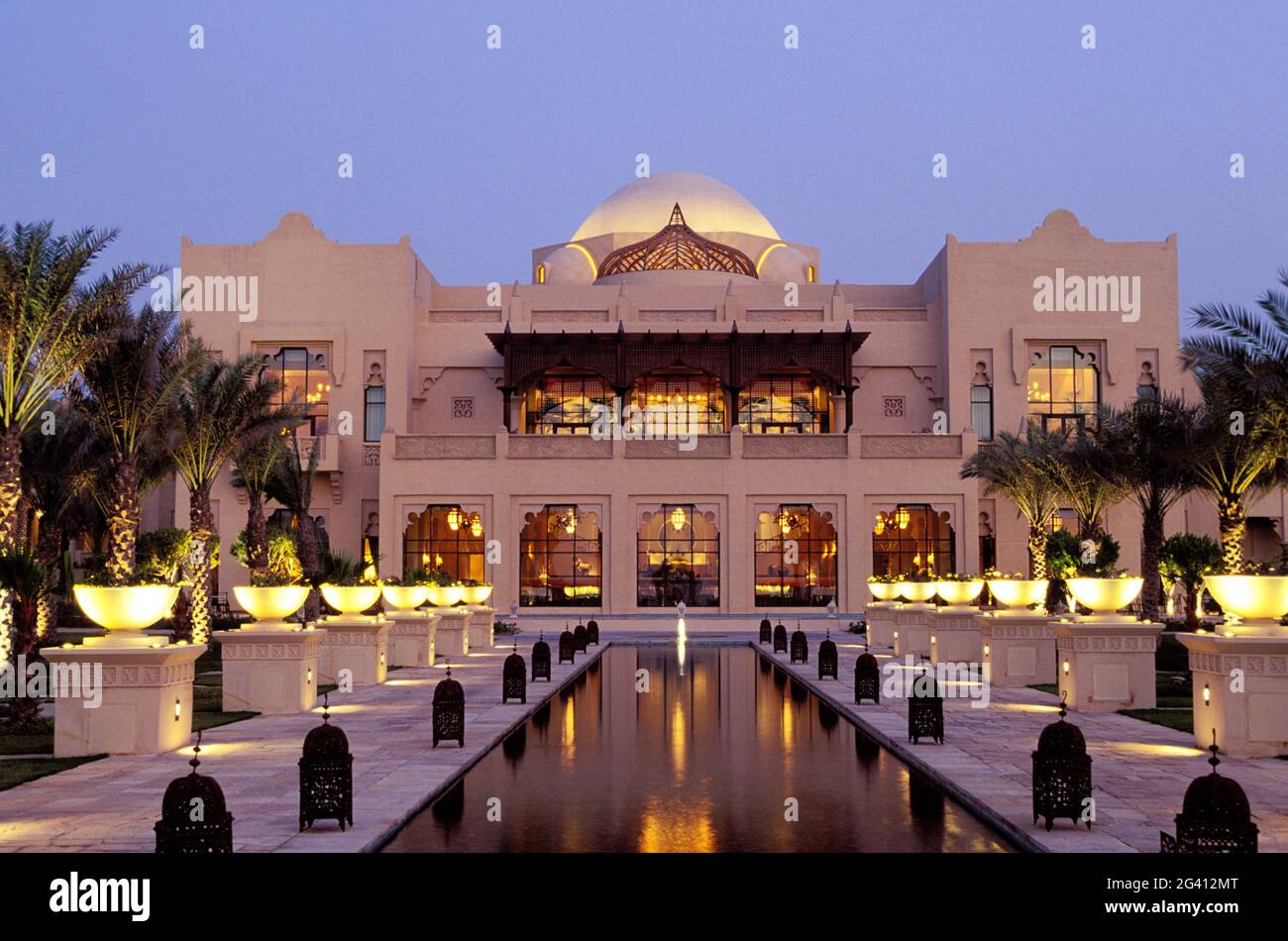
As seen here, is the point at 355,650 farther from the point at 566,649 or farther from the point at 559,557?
the point at 559,557

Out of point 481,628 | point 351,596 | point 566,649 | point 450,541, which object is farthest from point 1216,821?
point 450,541

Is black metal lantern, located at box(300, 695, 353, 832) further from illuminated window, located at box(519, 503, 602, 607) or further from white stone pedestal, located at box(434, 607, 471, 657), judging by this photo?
illuminated window, located at box(519, 503, 602, 607)

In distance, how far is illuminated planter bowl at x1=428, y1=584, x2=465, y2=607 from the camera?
93.6 feet

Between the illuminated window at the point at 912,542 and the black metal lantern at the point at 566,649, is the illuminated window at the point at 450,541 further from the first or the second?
the black metal lantern at the point at 566,649

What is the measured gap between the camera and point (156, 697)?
13.4 m

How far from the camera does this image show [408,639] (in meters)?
25.5

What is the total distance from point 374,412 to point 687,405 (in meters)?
12.5

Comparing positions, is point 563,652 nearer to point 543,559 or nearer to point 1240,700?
point 1240,700

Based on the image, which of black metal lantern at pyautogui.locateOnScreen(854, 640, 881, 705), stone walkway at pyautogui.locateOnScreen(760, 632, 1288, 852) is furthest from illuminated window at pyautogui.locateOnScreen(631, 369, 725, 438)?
black metal lantern at pyautogui.locateOnScreen(854, 640, 881, 705)

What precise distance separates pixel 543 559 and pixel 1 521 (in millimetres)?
30800

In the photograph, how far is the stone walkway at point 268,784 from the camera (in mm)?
8867

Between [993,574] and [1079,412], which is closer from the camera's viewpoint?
[993,574]

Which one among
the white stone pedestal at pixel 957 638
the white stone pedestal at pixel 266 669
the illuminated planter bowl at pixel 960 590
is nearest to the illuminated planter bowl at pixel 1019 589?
the white stone pedestal at pixel 957 638
